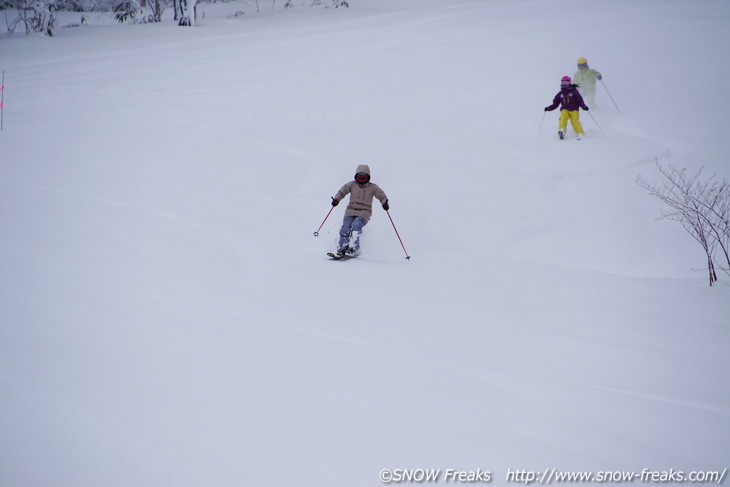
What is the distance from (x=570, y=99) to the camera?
1093 cm

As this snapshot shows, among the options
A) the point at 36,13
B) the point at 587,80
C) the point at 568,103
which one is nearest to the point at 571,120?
the point at 568,103

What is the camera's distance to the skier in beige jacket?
7.24m

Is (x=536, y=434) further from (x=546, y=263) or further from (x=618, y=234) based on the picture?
(x=618, y=234)

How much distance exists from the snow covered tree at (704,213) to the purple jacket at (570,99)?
8.65 feet

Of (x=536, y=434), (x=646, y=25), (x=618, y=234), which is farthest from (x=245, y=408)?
(x=646, y=25)

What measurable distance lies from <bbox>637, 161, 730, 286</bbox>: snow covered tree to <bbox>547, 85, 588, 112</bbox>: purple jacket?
264 cm

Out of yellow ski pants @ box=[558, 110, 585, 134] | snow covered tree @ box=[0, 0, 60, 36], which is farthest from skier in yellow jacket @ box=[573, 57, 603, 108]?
snow covered tree @ box=[0, 0, 60, 36]

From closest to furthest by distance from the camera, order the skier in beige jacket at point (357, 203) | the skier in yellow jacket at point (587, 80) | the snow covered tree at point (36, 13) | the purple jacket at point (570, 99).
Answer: the skier in beige jacket at point (357, 203) < the purple jacket at point (570, 99) < the skier in yellow jacket at point (587, 80) < the snow covered tree at point (36, 13)

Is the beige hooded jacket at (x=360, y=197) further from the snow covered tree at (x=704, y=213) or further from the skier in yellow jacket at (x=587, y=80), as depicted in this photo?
the skier in yellow jacket at (x=587, y=80)

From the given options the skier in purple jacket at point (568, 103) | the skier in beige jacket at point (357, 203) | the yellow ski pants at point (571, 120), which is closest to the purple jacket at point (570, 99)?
the skier in purple jacket at point (568, 103)

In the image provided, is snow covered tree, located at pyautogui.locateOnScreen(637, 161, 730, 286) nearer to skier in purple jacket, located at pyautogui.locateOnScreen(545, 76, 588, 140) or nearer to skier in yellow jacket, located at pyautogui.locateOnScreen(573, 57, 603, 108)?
skier in purple jacket, located at pyautogui.locateOnScreen(545, 76, 588, 140)

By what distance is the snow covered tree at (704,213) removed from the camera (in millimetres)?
6438

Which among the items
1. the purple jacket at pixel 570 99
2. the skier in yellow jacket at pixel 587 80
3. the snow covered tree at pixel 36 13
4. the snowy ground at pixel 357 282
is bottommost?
the snowy ground at pixel 357 282

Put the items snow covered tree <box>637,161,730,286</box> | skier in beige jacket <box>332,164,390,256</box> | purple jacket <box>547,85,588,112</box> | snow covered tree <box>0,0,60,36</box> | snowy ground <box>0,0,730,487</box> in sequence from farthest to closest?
snow covered tree <box>0,0,60,36</box> < purple jacket <box>547,85,588,112</box> < skier in beige jacket <box>332,164,390,256</box> < snow covered tree <box>637,161,730,286</box> < snowy ground <box>0,0,730,487</box>
